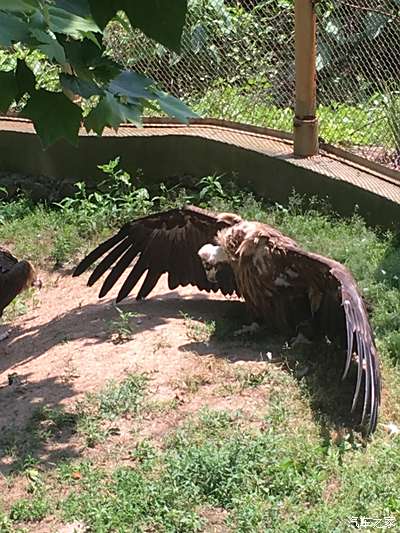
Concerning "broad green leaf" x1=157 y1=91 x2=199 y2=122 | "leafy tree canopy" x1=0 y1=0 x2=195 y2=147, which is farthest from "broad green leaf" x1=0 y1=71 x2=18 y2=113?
"broad green leaf" x1=157 y1=91 x2=199 y2=122

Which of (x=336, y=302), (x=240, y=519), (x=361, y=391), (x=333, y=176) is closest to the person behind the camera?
(x=240, y=519)

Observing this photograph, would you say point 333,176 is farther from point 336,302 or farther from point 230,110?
point 336,302

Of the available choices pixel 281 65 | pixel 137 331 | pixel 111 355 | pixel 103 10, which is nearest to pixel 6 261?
pixel 137 331

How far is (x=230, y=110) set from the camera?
24.4ft

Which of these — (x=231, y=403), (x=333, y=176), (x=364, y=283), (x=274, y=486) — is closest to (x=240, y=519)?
(x=274, y=486)

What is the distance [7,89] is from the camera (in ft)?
5.20

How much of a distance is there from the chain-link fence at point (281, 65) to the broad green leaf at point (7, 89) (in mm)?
4835

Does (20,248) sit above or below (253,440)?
below

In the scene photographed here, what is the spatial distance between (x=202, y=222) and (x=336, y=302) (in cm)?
127

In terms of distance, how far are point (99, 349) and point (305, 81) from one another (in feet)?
8.42

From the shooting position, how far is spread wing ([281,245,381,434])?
389cm

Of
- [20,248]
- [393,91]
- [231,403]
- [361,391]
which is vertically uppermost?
[393,91]

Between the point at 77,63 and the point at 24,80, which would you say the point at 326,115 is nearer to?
the point at 77,63

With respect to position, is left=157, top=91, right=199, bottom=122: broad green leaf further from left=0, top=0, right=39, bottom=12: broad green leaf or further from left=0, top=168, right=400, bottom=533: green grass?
left=0, top=168, right=400, bottom=533: green grass
